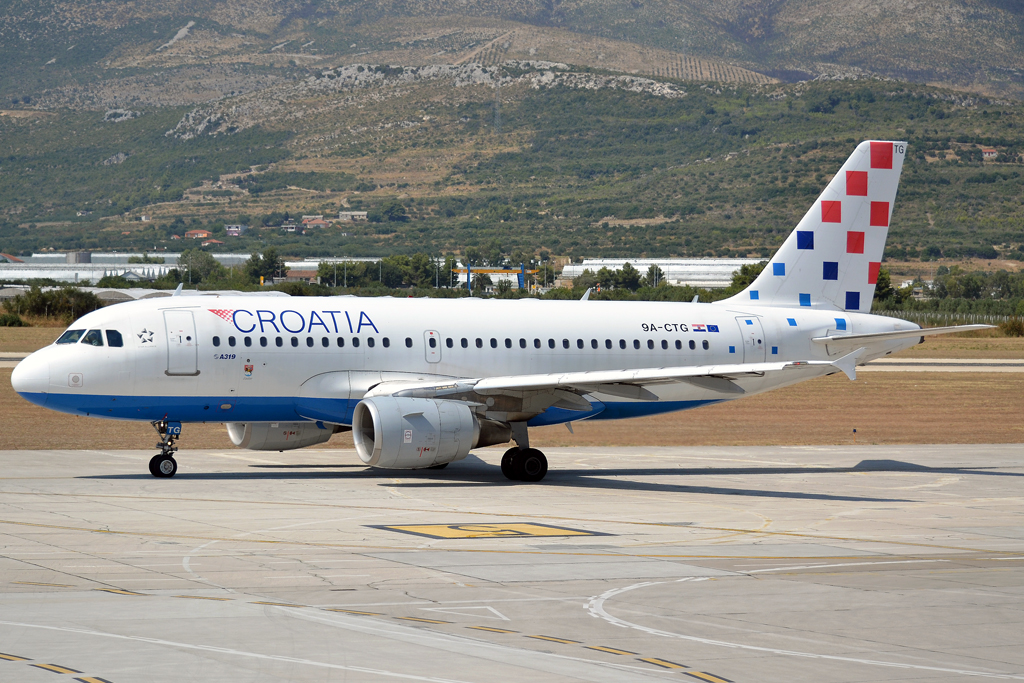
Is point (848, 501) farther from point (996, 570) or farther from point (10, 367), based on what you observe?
point (10, 367)

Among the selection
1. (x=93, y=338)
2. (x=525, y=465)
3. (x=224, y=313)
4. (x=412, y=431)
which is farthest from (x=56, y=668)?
(x=525, y=465)

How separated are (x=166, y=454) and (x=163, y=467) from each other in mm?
371

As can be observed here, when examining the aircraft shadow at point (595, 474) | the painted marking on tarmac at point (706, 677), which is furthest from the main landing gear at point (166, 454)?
the painted marking on tarmac at point (706, 677)

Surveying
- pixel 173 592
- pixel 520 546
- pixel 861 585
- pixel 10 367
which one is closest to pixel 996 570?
pixel 861 585

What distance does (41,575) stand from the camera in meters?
17.3

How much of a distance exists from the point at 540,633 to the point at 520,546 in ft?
20.5

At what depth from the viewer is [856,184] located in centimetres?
3703

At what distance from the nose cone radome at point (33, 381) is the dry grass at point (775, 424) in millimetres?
7551

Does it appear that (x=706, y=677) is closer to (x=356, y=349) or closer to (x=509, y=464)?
(x=509, y=464)

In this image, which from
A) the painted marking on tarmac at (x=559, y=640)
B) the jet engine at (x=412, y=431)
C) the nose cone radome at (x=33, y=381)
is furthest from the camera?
the nose cone radome at (x=33, y=381)

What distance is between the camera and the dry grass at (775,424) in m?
39.8

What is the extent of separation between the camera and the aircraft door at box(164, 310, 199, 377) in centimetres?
2930

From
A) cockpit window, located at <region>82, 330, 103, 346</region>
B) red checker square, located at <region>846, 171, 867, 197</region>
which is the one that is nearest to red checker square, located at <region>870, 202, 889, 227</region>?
red checker square, located at <region>846, 171, 867, 197</region>

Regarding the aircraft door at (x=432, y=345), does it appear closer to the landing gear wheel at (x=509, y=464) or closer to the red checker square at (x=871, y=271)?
the landing gear wheel at (x=509, y=464)
